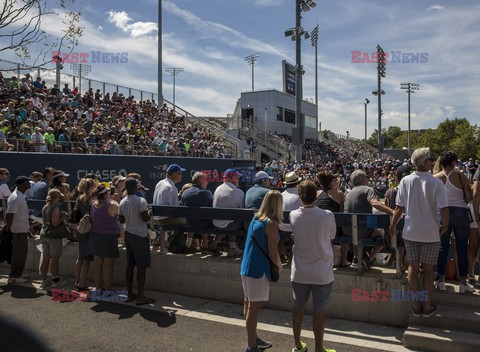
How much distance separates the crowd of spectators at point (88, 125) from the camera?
14648 mm

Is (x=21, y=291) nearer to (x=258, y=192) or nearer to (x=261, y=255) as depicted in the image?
(x=258, y=192)

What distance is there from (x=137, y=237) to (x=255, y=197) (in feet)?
5.89

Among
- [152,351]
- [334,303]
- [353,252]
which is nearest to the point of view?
[152,351]

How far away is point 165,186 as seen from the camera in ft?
22.5

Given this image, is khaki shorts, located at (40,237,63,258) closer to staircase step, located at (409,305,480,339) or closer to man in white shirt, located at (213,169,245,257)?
man in white shirt, located at (213,169,245,257)

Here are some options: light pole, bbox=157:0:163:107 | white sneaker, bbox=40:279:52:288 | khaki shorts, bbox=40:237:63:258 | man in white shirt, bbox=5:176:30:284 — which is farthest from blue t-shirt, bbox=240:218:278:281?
light pole, bbox=157:0:163:107

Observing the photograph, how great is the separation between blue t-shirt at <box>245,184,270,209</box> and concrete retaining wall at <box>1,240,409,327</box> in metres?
0.85

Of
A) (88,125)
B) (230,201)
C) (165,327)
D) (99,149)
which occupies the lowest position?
(165,327)

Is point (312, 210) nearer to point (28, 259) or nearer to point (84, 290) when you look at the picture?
point (84, 290)

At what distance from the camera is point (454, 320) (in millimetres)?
4484

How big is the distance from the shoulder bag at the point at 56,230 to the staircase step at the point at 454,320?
17.6 ft

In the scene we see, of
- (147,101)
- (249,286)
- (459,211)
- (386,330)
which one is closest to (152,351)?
(249,286)

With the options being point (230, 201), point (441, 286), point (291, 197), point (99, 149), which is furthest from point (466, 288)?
point (99, 149)

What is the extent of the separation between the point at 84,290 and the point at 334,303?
388cm
